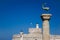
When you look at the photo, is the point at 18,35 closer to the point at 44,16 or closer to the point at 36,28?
the point at 36,28

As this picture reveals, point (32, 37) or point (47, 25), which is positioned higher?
point (32, 37)

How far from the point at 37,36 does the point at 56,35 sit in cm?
317

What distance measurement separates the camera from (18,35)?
4162cm

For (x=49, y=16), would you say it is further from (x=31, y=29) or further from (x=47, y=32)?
(x=31, y=29)

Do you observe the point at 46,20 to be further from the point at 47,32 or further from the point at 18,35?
the point at 18,35

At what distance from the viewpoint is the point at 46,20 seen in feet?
54.0

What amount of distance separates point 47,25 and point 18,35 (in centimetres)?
2543

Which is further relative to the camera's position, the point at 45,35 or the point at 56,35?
the point at 56,35

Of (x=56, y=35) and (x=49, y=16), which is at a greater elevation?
(x=56, y=35)

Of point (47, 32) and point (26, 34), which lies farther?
point (26, 34)

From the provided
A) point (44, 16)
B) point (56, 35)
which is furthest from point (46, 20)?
point (56, 35)

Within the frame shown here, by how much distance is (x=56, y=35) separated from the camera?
132 feet

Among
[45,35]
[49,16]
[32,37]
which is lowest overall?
[45,35]

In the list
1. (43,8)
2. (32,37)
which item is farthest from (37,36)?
(43,8)
